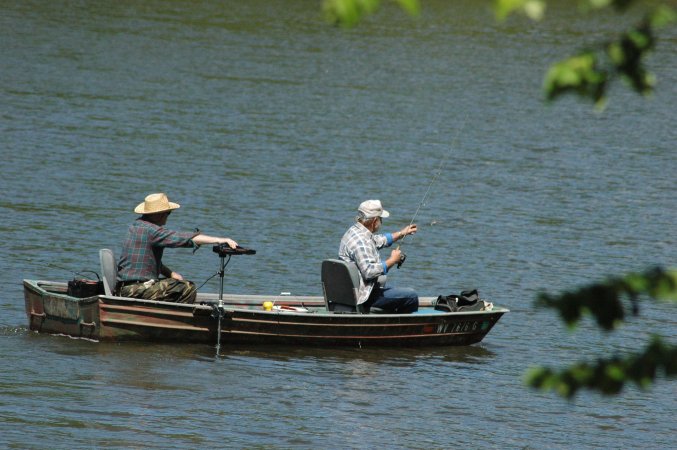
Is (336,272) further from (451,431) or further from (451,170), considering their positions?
(451,170)

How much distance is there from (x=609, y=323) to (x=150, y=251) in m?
8.71

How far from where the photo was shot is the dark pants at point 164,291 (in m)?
12.7

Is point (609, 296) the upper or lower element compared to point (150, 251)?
upper

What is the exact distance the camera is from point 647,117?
3391 cm

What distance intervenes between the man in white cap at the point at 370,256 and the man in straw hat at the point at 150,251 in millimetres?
1241

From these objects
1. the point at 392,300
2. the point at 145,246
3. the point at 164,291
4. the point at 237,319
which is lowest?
the point at 237,319

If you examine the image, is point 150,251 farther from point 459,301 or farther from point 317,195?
point 317,195

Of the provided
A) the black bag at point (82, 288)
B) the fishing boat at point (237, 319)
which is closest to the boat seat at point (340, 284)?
the fishing boat at point (237, 319)

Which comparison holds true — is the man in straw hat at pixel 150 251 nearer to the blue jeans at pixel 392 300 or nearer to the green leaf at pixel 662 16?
the blue jeans at pixel 392 300

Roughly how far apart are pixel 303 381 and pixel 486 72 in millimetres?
27670

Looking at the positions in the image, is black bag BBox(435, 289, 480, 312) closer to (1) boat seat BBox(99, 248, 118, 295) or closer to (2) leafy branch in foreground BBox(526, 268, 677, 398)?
(1) boat seat BBox(99, 248, 118, 295)

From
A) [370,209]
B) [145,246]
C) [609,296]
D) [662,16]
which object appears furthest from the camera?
[370,209]

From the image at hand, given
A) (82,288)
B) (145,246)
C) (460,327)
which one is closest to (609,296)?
(145,246)

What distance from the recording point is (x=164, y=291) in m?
12.9
